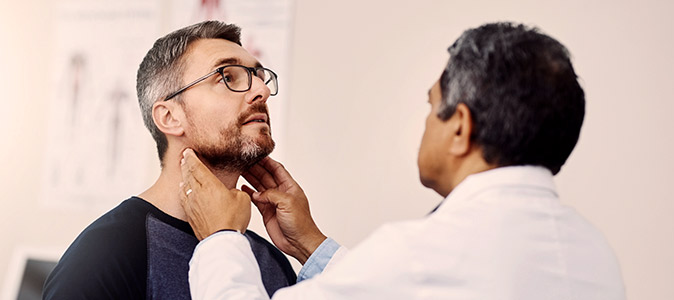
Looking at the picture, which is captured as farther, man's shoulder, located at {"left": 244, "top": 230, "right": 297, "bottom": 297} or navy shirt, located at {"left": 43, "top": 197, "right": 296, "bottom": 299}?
man's shoulder, located at {"left": 244, "top": 230, "right": 297, "bottom": 297}

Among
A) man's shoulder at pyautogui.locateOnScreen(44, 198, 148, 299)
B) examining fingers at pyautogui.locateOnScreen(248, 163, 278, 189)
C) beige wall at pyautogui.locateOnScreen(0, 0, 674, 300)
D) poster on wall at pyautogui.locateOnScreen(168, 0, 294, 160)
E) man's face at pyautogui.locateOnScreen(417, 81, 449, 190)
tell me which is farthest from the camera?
poster on wall at pyautogui.locateOnScreen(168, 0, 294, 160)

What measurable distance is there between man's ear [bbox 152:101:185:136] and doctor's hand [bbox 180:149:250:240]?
151 mm

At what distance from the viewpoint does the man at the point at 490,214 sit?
0.93 meters

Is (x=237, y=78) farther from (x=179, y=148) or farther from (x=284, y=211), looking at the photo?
(x=284, y=211)

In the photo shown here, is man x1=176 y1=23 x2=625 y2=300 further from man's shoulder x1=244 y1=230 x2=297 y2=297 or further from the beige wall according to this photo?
the beige wall

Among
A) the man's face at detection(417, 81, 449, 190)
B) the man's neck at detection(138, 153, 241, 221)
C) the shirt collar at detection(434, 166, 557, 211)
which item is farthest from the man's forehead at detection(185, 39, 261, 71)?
the shirt collar at detection(434, 166, 557, 211)

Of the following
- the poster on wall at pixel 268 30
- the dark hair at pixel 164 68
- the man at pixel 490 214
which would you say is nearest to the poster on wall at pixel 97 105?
the poster on wall at pixel 268 30

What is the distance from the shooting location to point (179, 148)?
152 cm

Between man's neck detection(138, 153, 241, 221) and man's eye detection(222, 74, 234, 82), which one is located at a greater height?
man's eye detection(222, 74, 234, 82)

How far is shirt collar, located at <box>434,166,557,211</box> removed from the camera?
99 cm

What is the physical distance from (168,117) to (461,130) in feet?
2.53

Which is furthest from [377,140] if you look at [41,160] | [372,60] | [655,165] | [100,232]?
[41,160]

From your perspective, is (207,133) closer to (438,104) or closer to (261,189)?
(261,189)

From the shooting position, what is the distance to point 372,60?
97.6 inches
